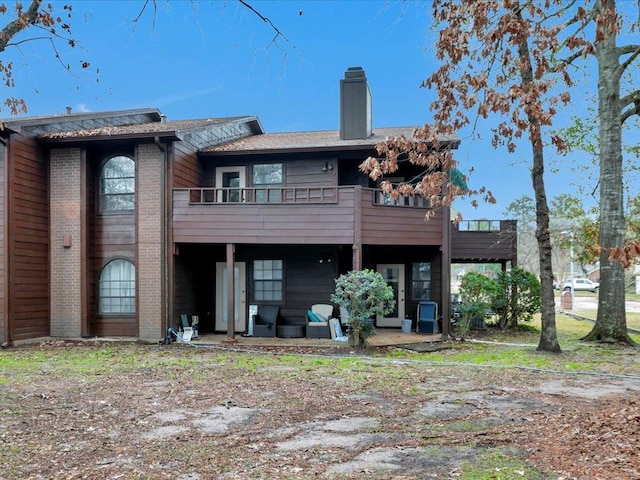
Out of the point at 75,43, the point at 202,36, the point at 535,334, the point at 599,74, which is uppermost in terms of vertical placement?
the point at 599,74

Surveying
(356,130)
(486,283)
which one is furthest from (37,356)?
(486,283)

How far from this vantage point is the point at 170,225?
12.5 meters

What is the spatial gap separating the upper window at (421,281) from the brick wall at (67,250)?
29.1 feet

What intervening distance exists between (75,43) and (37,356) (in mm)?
6705

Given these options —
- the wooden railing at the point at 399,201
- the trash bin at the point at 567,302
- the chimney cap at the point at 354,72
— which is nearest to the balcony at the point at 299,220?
the wooden railing at the point at 399,201

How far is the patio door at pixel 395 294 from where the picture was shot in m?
15.1

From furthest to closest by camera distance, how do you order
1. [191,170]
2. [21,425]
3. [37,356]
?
[191,170] < [37,356] < [21,425]

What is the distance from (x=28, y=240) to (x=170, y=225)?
3.30 m

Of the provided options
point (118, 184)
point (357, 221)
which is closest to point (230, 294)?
point (357, 221)

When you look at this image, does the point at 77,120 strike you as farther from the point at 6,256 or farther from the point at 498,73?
the point at 498,73

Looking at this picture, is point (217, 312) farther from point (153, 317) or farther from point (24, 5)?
point (24, 5)

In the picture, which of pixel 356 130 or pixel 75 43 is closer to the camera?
pixel 75 43

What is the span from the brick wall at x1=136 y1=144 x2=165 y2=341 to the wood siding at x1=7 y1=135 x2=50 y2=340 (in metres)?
2.38

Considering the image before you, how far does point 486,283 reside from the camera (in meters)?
14.3
